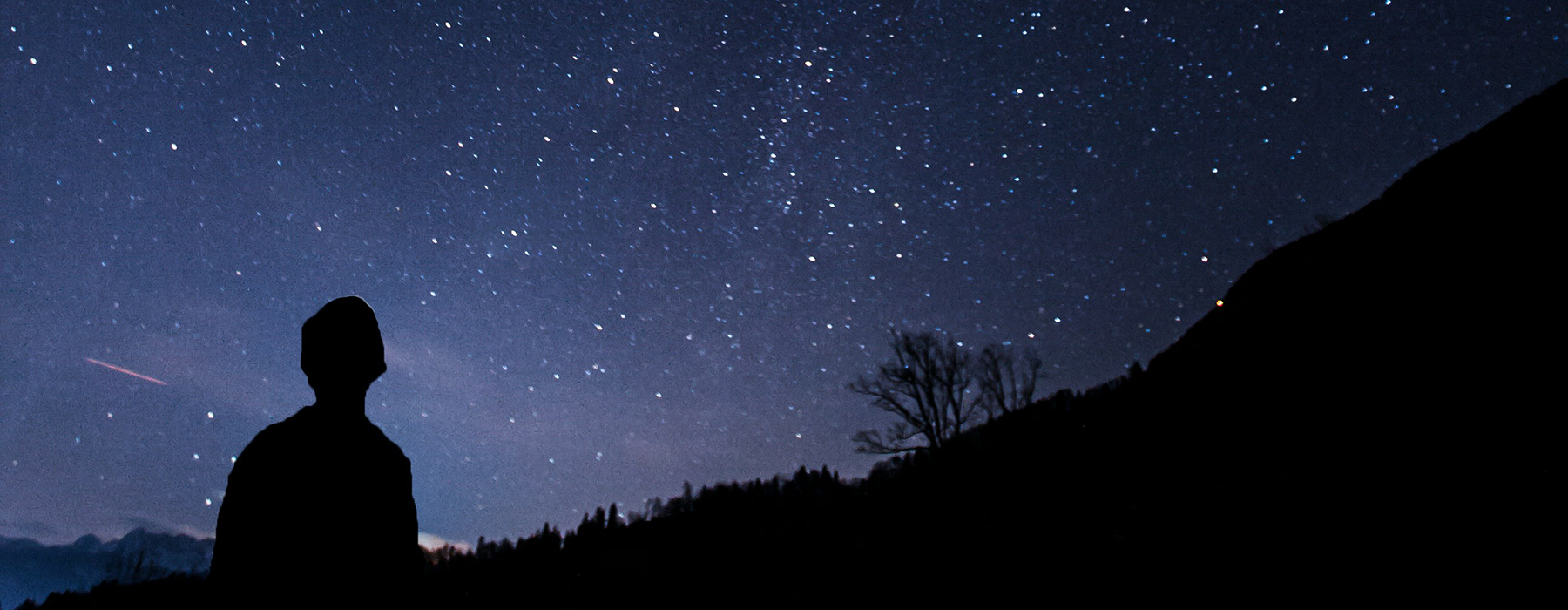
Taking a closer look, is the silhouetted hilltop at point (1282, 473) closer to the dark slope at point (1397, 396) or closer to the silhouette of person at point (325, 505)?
the dark slope at point (1397, 396)

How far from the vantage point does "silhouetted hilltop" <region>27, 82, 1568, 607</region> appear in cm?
706

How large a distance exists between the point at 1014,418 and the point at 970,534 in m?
12.9

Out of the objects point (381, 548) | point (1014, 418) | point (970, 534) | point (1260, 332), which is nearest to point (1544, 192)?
point (1260, 332)

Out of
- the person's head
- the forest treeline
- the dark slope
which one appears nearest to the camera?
the person's head

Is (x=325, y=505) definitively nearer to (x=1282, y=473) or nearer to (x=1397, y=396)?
(x=1282, y=473)

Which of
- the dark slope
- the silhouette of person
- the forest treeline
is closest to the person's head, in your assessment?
the silhouette of person

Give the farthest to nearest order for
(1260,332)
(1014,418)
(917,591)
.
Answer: (1014,418) < (1260,332) < (917,591)

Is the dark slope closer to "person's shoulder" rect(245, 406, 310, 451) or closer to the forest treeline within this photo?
the forest treeline

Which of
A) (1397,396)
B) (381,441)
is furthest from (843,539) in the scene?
(381,441)

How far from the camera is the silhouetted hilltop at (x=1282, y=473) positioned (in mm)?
7059

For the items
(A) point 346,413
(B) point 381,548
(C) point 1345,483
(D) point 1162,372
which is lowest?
(C) point 1345,483

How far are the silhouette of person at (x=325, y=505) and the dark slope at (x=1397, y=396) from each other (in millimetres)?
8586

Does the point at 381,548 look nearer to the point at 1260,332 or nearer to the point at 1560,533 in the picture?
the point at 1560,533

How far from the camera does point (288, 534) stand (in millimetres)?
1814
